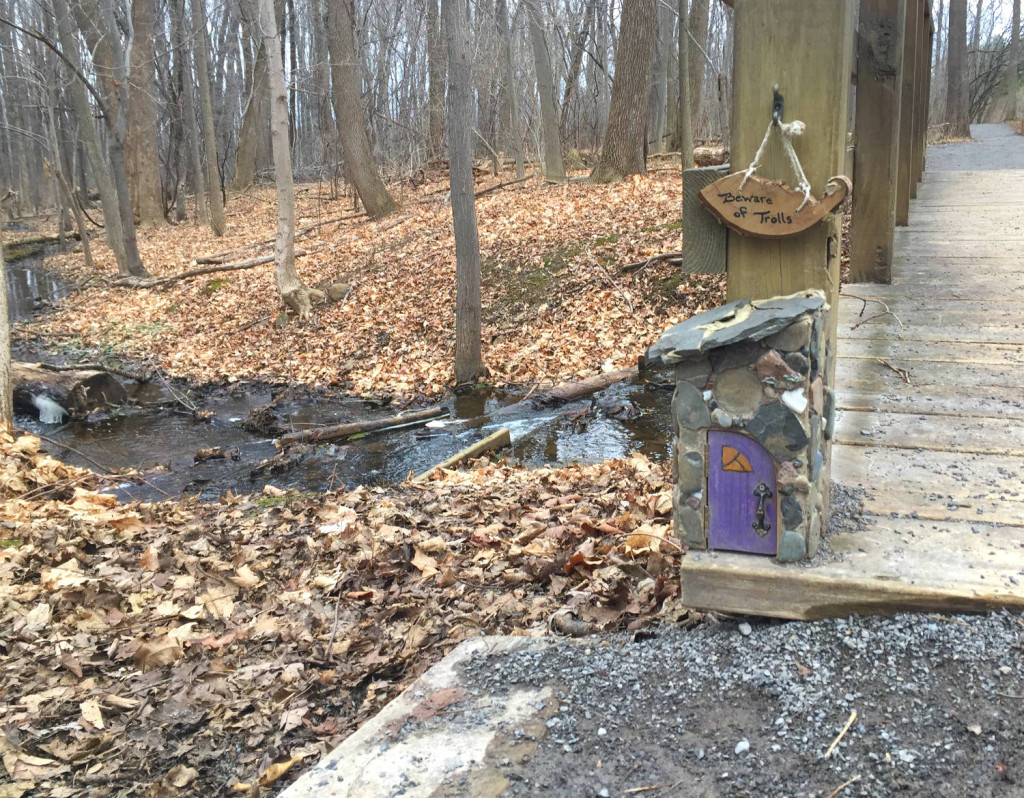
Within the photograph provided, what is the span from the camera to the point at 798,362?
241cm

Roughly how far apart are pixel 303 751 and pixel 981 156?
607 inches

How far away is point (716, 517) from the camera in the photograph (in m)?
2.69

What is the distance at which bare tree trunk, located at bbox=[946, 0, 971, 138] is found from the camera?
62.9ft

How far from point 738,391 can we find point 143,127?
1063 inches

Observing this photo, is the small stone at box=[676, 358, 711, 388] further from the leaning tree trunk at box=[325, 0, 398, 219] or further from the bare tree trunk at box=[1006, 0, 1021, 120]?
the bare tree trunk at box=[1006, 0, 1021, 120]

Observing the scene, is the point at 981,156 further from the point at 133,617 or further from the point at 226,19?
the point at 226,19

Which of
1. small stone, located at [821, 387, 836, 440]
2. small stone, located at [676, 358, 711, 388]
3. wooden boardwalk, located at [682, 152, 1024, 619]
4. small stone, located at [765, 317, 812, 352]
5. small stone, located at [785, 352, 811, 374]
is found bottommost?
wooden boardwalk, located at [682, 152, 1024, 619]

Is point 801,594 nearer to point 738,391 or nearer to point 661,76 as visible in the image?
point 738,391

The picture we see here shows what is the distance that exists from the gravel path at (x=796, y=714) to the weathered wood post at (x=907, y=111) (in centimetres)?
632

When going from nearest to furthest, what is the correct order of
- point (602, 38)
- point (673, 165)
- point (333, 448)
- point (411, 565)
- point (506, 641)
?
1. point (506, 641)
2. point (411, 565)
3. point (333, 448)
4. point (673, 165)
5. point (602, 38)

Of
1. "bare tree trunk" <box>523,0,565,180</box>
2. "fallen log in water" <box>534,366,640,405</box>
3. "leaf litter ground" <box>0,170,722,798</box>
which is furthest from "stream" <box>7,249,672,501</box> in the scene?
"bare tree trunk" <box>523,0,565,180</box>

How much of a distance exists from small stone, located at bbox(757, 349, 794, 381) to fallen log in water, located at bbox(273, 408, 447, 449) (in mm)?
6618

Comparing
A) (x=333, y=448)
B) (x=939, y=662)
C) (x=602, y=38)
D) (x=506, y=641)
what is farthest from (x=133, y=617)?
(x=602, y=38)

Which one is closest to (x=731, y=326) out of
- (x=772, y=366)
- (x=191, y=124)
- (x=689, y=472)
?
(x=772, y=366)
